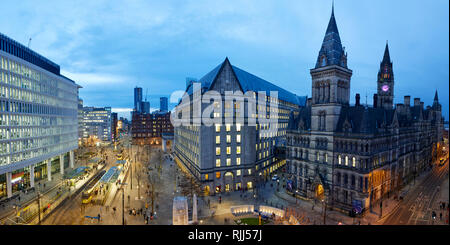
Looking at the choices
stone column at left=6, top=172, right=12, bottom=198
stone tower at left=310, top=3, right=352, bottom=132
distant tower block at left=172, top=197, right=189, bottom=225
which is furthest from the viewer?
→ stone column at left=6, top=172, right=12, bottom=198

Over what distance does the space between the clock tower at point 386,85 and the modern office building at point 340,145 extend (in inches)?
585

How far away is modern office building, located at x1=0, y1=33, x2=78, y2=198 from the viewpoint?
5506cm

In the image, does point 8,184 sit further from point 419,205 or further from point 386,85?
point 386,85

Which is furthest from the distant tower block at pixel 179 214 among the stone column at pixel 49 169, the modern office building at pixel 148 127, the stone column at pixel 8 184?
the modern office building at pixel 148 127

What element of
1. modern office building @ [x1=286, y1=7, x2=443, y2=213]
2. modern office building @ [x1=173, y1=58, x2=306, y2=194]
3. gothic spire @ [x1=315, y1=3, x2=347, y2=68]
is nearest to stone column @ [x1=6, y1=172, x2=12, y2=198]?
modern office building @ [x1=173, y1=58, x2=306, y2=194]

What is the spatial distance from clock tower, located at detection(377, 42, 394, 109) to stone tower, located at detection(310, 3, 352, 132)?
33350mm

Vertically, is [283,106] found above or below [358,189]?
above

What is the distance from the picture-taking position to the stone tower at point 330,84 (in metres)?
52.4

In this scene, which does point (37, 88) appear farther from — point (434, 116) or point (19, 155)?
point (434, 116)

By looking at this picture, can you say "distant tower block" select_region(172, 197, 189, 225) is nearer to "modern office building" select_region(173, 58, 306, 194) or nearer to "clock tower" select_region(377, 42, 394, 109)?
"modern office building" select_region(173, 58, 306, 194)
